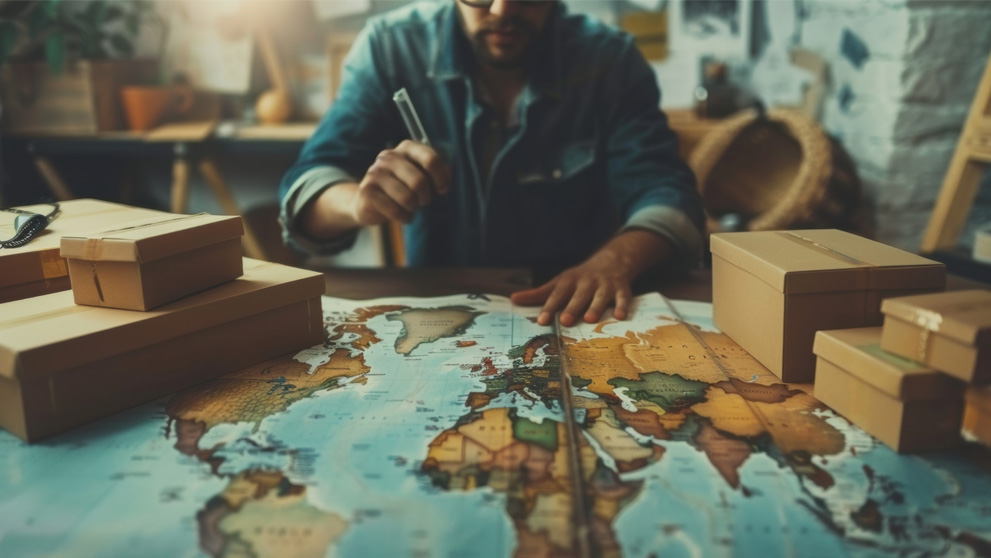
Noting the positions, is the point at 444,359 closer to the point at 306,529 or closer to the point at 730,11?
the point at 306,529

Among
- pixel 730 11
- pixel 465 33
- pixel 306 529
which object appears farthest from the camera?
pixel 730 11

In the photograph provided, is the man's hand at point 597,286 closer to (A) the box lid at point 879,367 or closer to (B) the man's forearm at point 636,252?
(B) the man's forearm at point 636,252

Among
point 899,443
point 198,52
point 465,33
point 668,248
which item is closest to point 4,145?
point 198,52

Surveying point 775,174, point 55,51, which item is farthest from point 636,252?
point 55,51

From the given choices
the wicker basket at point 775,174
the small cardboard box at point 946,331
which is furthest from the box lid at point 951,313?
the wicker basket at point 775,174

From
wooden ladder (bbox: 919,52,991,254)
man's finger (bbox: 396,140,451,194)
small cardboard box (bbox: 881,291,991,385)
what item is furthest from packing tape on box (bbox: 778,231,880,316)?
wooden ladder (bbox: 919,52,991,254)

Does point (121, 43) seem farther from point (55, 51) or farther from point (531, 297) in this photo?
point (531, 297)

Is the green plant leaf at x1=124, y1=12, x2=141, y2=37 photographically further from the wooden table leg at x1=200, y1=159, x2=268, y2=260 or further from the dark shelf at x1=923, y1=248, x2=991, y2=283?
the dark shelf at x1=923, y1=248, x2=991, y2=283
